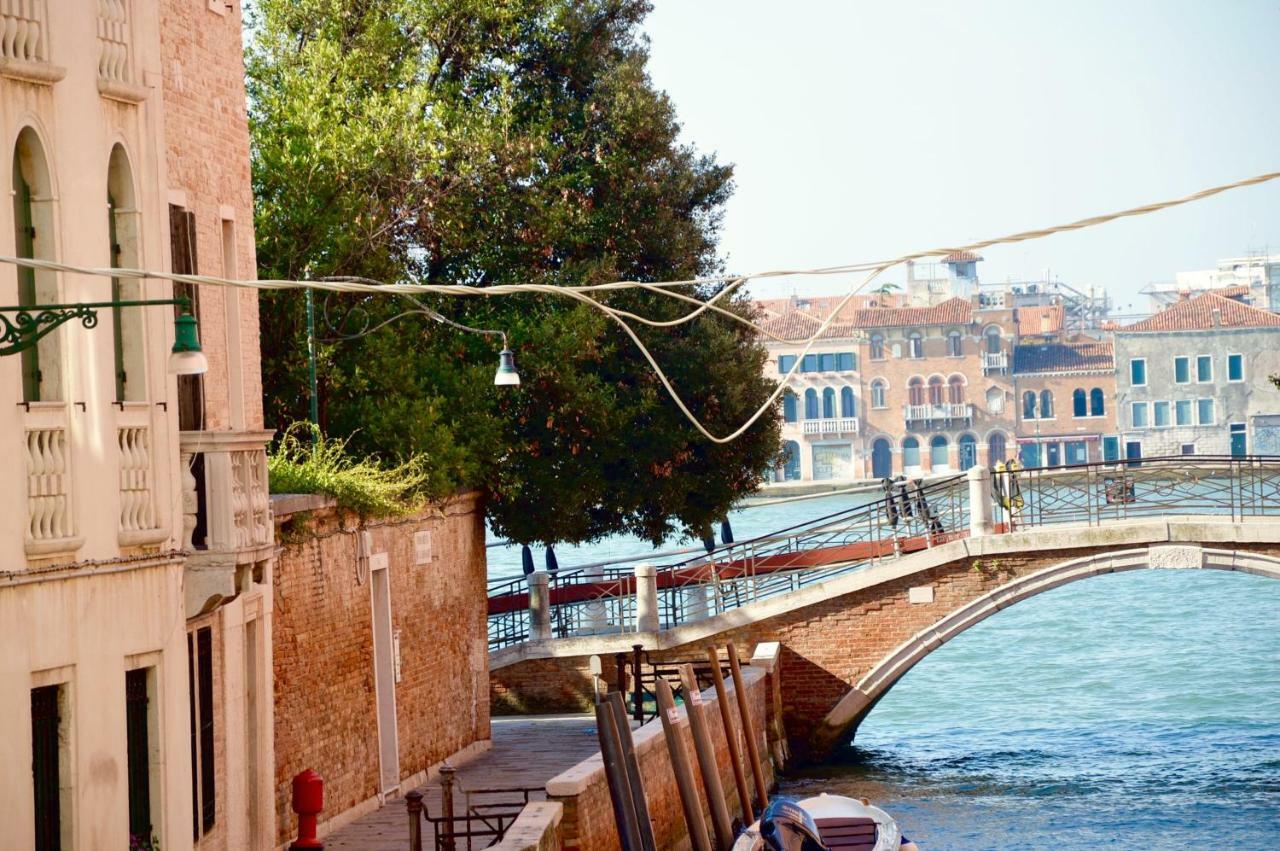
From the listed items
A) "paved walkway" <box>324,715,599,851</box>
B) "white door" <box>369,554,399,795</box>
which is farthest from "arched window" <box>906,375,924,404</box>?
"white door" <box>369,554,399,795</box>

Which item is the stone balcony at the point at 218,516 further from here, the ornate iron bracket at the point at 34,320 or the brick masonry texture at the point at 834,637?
the brick masonry texture at the point at 834,637

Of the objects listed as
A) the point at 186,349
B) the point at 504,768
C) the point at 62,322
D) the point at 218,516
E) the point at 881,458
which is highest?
the point at 62,322

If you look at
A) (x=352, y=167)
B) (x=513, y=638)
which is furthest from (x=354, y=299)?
(x=513, y=638)

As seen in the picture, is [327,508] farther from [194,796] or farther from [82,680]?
[82,680]

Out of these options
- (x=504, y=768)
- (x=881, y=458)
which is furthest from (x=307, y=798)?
(x=881, y=458)

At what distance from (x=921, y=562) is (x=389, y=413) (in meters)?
6.91

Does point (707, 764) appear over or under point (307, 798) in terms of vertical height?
under

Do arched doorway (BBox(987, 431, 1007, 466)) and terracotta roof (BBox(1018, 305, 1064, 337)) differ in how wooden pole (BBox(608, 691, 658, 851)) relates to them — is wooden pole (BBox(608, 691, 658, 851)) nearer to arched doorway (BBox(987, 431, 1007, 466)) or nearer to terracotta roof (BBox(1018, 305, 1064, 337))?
arched doorway (BBox(987, 431, 1007, 466))

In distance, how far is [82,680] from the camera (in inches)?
328

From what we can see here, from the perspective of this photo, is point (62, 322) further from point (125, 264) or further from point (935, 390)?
point (935, 390)

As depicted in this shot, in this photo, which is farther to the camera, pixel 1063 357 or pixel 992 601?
pixel 1063 357

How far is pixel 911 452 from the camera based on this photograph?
9375 cm

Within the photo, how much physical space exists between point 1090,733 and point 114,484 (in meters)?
19.2

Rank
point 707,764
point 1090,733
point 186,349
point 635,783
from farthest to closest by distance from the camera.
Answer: point 1090,733
point 707,764
point 635,783
point 186,349
